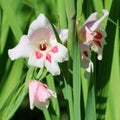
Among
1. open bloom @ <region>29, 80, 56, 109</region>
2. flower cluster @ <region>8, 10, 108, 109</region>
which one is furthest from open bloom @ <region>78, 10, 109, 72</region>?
open bloom @ <region>29, 80, 56, 109</region>

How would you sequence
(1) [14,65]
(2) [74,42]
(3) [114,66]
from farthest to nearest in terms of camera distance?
(1) [14,65] → (3) [114,66] → (2) [74,42]

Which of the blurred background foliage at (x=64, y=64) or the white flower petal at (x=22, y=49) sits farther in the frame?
the blurred background foliage at (x=64, y=64)

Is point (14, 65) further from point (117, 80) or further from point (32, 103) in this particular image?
point (32, 103)

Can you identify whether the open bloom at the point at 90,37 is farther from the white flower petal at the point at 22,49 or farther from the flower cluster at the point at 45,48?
the white flower petal at the point at 22,49

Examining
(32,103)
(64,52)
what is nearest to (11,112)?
(32,103)

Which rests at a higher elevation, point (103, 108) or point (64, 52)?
point (64, 52)

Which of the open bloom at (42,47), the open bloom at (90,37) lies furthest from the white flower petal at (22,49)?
the open bloom at (90,37)

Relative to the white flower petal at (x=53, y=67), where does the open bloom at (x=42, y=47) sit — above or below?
above

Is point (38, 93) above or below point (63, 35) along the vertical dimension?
below
